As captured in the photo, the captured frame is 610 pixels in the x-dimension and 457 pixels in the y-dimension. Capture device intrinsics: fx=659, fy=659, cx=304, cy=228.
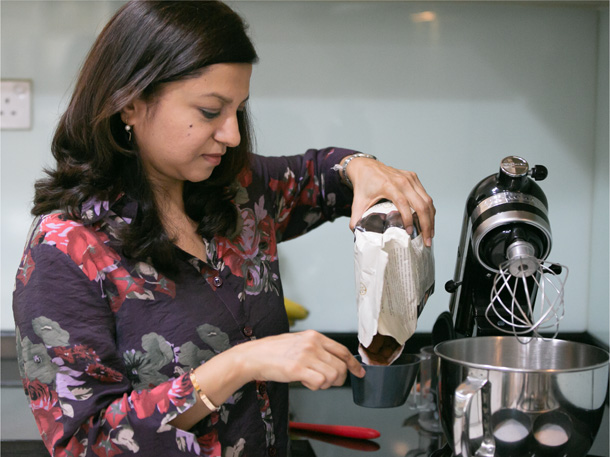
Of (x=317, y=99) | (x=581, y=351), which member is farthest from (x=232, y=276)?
(x=317, y=99)

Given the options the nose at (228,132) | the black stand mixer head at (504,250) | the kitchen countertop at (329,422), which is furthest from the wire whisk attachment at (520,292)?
the nose at (228,132)

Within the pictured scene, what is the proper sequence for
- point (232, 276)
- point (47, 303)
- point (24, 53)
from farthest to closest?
point (24, 53), point (232, 276), point (47, 303)

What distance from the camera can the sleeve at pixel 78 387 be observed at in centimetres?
72

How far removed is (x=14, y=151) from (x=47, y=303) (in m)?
0.73

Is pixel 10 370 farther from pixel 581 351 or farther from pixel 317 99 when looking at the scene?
pixel 581 351

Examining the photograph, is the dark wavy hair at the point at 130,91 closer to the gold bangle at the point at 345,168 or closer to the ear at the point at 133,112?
the ear at the point at 133,112

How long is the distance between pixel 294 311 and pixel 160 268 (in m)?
0.56

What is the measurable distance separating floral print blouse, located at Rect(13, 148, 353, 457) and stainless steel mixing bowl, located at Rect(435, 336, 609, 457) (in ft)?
0.93

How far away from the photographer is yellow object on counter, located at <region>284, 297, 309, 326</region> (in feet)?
4.40

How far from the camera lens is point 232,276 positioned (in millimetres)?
887

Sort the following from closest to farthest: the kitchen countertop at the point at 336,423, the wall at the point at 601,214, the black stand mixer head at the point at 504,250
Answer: the black stand mixer head at the point at 504,250 → the kitchen countertop at the point at 336,423 → the wall at the point at 601,214

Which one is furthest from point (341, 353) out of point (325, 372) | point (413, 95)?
point (413, 95)

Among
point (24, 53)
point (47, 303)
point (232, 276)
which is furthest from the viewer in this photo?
point (24, 53)

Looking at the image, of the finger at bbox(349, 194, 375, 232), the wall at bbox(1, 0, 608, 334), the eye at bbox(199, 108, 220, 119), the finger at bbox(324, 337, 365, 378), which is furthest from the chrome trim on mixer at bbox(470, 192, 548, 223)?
the wall at bbox(1, 0, 608, 334)
